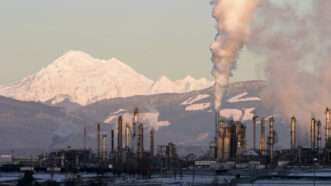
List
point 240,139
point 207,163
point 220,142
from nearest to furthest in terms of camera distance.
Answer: point 207,163, point 220,142, point 240,139

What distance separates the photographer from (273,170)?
135m

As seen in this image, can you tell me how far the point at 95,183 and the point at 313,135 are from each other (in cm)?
6429

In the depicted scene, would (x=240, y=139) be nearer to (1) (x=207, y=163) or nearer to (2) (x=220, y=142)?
(2) (x=220, y=142)

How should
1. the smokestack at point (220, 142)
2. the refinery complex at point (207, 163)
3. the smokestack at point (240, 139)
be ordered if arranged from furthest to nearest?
the smokestack at point (240, 139)
the smokestack at point (220, 142)
the refinery complex at point (207, 163)

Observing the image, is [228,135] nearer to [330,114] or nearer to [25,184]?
[330,114]

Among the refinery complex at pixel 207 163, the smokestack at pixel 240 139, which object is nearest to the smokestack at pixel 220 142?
the refinery complex at pixel 207 163

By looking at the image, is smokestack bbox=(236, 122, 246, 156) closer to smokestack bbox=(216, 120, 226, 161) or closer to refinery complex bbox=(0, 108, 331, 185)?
refinery complex bbox=(0, 108, 331, 185)

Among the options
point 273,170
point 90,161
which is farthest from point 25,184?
point 90,161

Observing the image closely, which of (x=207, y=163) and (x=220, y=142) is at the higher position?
(x=220, y=142)

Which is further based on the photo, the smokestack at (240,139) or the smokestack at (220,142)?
the smokestack at (240,139)

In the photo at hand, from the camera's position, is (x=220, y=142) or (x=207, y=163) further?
(x=220, y=142)

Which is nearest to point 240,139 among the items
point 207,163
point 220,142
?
point 220,142

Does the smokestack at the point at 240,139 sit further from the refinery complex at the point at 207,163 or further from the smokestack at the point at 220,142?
the smokestack at the point at 220,142

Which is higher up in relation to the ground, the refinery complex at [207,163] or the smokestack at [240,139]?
the smokestack at [240,139]
